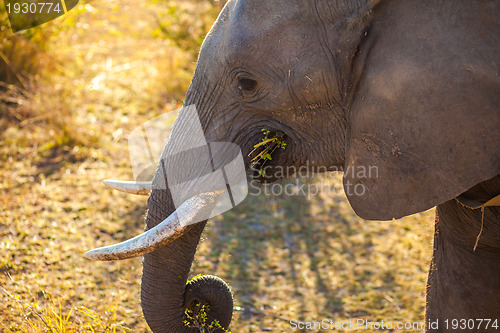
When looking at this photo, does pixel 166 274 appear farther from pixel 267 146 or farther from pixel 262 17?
pixel 262 17

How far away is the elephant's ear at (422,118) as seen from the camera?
2260 mm

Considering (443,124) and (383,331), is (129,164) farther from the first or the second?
(443,124)

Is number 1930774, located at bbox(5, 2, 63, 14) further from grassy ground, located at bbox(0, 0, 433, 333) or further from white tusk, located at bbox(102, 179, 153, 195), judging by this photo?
white tusk, located at bbox(102, 179, 153, 195)

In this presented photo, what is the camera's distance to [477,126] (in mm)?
2293

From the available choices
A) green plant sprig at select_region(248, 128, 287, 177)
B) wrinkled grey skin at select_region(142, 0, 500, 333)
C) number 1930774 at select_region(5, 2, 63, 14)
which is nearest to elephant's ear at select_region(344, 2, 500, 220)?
wrinkled grey skin at select_region(142, 0, 500, 333)

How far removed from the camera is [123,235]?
5.10 metres

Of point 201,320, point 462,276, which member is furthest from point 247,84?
point 462,276

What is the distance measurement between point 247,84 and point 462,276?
1629mm

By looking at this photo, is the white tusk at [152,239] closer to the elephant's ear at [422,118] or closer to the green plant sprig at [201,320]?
the green plant sprig at [201,320]

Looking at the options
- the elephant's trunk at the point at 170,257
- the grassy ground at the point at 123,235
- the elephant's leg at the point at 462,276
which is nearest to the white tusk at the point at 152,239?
the elephant's trunk at the point at 170,257

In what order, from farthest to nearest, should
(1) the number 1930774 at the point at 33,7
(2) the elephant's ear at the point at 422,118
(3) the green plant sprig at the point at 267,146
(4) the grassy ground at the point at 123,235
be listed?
(1) the number 1930774 at the point at 33,7 < (4) the grassy ground at the point at 123,235 < (3) the green plant sprig at the point at 267,146 < (2) the elephant's ear at the point at 422,118

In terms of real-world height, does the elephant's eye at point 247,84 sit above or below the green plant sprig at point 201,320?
above

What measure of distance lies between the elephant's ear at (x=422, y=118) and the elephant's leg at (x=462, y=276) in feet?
2.19

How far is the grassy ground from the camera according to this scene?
13.8ft
